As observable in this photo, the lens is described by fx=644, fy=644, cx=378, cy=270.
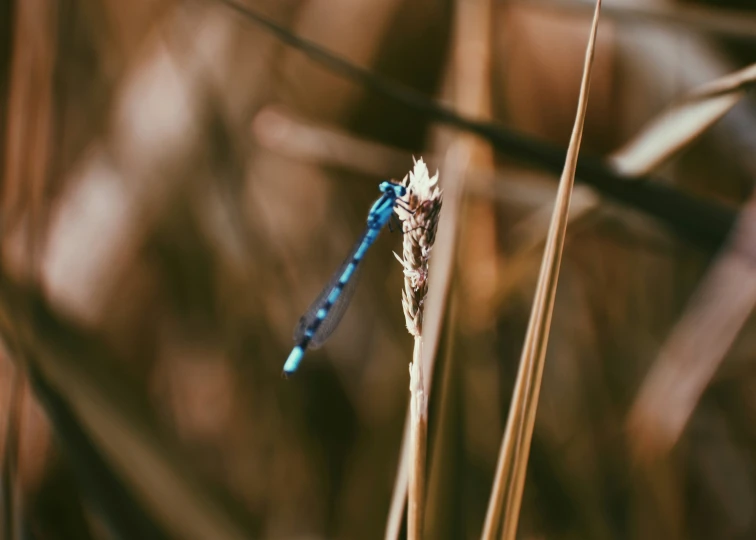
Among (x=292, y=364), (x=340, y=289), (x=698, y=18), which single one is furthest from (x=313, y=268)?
(x=698, y=18)

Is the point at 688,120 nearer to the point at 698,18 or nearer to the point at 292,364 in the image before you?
the point at 698,18

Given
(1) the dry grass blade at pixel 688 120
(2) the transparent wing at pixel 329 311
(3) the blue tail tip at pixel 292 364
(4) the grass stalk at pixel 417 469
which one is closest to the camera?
(4) the grass stalk at pixel 417 469

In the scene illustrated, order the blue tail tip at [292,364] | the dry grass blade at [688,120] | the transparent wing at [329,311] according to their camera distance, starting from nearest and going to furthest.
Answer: the dry grass blade at [688,120] → the blue tail tip at [292,364] → the transparent wing at [329,311]

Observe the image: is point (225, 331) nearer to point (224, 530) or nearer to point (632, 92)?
point (224, 530)

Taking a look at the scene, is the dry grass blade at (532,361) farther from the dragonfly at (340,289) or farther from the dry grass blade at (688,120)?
the dragonfly at (340,289)

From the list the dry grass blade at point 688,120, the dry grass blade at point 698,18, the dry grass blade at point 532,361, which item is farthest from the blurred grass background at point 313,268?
the dry grass blade at point 532,361

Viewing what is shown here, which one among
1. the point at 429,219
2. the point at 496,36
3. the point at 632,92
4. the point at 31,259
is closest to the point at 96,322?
the point at 31,259

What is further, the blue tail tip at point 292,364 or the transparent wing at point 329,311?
the transparent wing at point 329,311
